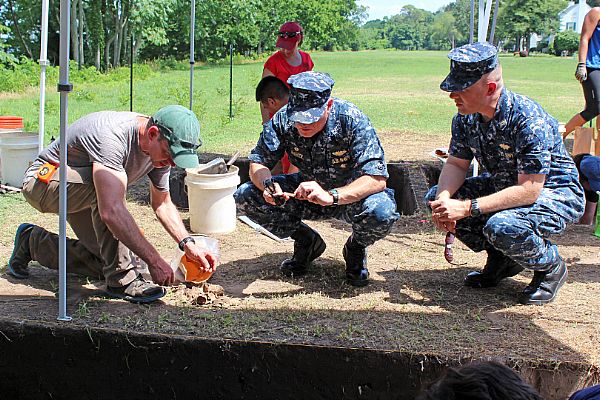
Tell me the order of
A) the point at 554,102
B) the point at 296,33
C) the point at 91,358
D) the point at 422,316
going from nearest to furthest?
the point at 91,358 → the point at 422,316 → the point at 296,33 → the point at 554,102

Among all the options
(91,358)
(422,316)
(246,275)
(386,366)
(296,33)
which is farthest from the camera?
(296,33)

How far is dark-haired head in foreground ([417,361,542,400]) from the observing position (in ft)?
4.14

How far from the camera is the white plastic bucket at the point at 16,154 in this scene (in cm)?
692

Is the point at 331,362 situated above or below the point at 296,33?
below

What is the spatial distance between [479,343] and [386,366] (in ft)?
1.60

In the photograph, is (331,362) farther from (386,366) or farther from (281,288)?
(281,288)

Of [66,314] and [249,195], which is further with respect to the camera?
[249,195]

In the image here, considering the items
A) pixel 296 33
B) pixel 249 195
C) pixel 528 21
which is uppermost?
pixel 528 21

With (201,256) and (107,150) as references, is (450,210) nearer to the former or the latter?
(201,256)

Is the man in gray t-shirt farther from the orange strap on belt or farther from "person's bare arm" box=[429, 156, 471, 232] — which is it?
"person's bare arm" box=[429, 156, 471, 232]

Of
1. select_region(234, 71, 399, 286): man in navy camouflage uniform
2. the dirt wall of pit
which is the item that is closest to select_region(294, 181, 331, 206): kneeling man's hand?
select_region(234, 71, 399, 286): man in navy camouflage uniform

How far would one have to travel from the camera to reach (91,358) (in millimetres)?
3525

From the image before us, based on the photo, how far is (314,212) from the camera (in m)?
4.49

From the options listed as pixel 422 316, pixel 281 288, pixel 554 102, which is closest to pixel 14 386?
pixel 281 288
